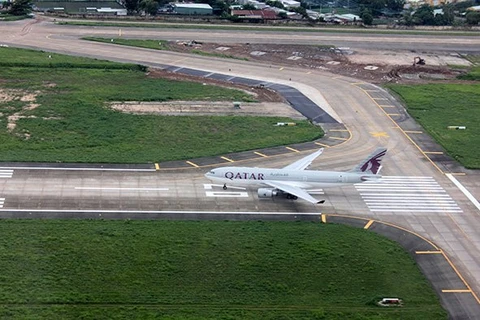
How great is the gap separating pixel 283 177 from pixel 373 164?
12151mm

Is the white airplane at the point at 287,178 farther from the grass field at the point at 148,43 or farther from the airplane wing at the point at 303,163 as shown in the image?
the grass field at the point at 148,43

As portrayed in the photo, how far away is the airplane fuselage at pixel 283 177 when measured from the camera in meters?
85.2

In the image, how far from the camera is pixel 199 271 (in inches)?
2625

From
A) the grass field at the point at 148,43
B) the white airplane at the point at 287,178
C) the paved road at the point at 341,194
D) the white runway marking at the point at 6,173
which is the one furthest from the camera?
the grass field at the point at 148,43

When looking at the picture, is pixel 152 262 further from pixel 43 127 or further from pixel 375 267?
pixel 43 127

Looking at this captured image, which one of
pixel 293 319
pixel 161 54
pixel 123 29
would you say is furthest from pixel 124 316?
pixel 123 29

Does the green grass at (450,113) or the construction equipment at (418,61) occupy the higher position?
the construction equipment at (418,61)

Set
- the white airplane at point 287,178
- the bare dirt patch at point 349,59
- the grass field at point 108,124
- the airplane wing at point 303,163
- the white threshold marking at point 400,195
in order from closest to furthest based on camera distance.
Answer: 1. the white airplane at point 287,178
2. the white threshold marking at point 400,195
3. the airplane wing at point 303,163
4. the grass field at point 108,124
5. the bare dirt patch at point 349,59

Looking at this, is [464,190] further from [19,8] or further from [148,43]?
[19,8]

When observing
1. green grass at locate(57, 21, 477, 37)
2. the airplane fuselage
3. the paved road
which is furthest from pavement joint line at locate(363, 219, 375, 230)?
green grass at locate(57, 21, 477, 37)

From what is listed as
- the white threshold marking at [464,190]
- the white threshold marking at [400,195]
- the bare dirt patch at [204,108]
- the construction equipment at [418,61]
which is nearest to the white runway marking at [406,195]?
the white threshold marking at [400,195]

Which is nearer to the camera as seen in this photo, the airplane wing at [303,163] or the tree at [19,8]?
the airplane wing at [303,163]

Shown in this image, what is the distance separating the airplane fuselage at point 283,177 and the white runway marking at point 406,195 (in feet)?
11.9

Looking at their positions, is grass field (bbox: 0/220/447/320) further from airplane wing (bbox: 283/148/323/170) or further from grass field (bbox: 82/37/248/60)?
grass field (bbox: 82/37/248/60)
